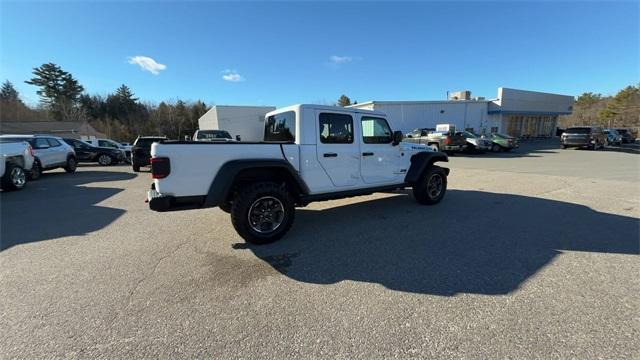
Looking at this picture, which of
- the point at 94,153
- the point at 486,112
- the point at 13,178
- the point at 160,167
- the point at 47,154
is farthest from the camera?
the point at 486,112

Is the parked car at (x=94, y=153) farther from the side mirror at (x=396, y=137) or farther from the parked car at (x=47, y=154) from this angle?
the side mirror at (x=396, y=137)

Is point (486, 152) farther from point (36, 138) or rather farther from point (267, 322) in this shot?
point (36, 138)

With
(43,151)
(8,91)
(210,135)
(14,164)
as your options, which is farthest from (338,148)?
(8,91)

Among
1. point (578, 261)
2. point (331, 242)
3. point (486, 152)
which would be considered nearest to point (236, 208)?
point (331, 242)

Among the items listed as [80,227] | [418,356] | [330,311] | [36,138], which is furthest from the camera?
[36,138]

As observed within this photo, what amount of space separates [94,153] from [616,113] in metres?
79.6

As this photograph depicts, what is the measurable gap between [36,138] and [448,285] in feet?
52.8

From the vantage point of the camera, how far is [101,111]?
202ft

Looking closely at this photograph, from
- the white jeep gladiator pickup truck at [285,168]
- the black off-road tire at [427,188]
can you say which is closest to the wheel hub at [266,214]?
the white jeep gladiator pickup truck at [285,168]

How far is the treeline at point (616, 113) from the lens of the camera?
2067 inches

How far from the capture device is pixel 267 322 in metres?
2.51

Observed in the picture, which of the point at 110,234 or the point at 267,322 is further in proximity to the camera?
the point at 110,234

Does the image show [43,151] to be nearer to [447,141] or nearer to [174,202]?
[174,202]

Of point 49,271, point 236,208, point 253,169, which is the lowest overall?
point 49,271
